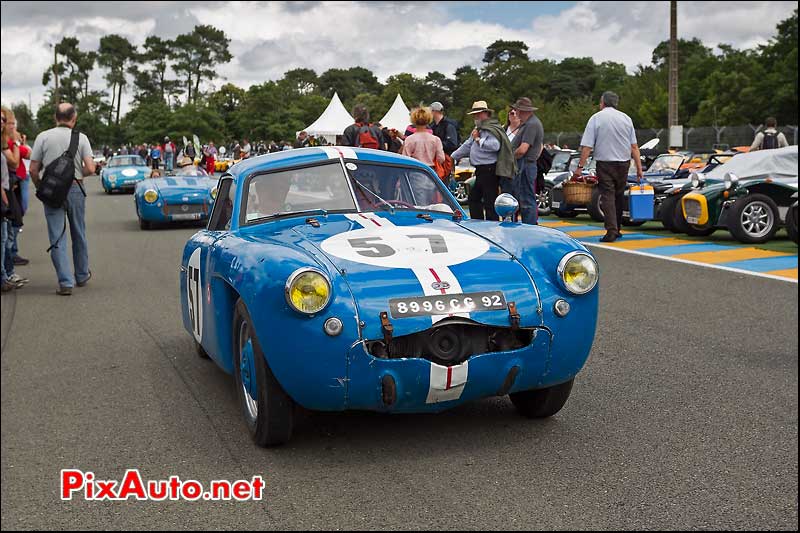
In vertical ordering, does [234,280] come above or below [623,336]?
above

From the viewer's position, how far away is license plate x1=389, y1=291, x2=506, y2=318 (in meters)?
3.44

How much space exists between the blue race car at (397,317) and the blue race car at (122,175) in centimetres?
2383

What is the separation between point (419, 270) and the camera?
3.62 metres

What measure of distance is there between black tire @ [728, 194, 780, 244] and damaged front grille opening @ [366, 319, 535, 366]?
28.2 ft

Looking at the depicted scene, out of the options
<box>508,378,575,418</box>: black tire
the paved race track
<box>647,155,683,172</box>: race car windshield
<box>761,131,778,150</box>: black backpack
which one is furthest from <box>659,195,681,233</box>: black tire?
<box>508,378,575,418</box>: black tire

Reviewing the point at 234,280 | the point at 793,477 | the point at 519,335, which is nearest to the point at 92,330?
the point at 234,280

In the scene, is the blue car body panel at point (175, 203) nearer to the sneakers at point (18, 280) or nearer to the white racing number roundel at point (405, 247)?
the sneakers at point (18, 280)

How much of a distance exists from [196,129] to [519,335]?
262 feet

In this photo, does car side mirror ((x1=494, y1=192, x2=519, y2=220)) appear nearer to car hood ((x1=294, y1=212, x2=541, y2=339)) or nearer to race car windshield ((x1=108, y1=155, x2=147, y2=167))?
car hood ((x1=294, y1=212, x2=541, y2=339))

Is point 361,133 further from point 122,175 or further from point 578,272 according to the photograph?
point 122,175

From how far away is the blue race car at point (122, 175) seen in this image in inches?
1063

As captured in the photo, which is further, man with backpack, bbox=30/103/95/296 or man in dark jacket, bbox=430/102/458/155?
man in dark jacket, bbox=430/102/458/155

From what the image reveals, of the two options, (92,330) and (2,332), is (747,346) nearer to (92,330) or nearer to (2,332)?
(92,330)

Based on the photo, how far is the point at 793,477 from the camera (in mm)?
3164
